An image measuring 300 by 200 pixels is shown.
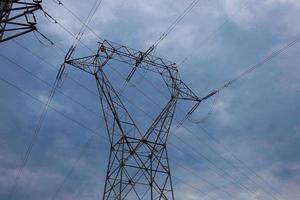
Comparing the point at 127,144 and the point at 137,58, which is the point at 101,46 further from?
the point at 127,144

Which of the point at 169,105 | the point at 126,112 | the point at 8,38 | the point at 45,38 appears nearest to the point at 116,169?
the point at 126,112

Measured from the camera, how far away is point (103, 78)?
35.1 meters

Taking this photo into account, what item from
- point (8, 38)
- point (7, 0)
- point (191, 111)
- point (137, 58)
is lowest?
point (8, 38)

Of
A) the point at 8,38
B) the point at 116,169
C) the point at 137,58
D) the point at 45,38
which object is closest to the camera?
the point at 8,38

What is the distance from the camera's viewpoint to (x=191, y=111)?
1478 inches

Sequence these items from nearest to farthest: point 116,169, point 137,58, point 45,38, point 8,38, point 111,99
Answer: point 8,38 → point 45,38 → point 116,169 → point 111,99 → point 137,58

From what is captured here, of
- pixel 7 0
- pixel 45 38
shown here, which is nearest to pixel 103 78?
pixel 45 38

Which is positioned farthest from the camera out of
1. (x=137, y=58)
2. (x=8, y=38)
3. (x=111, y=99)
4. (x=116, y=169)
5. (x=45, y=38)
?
(x=137, y=58)

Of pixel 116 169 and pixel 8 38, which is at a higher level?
pixel 116 169

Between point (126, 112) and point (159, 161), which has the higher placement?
point (126, 112)

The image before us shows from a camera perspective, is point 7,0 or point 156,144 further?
point 156,144

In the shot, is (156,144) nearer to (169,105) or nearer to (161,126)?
(161,126)

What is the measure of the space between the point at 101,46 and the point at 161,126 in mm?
8906

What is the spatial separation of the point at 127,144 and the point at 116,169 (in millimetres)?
2266
